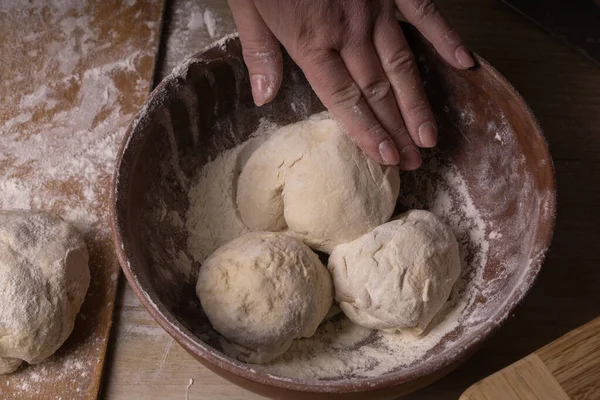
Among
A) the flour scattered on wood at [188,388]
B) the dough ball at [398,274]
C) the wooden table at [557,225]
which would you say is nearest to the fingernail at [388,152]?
the dough ball at [398,274]

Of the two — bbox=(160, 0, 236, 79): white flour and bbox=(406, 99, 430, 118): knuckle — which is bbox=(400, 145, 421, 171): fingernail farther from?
bbox=(160, 0, 236, 79): white flour

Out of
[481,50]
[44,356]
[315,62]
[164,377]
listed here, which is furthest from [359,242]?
[481,50]

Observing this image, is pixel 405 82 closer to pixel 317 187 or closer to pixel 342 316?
pixel 317 187

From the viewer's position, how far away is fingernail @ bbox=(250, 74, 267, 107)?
1.15 m

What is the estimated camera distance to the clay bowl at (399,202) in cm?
95

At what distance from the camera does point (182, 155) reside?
122cm

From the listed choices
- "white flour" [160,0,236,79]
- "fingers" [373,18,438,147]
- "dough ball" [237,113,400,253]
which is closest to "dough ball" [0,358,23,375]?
"dough ball" [237,113,400,253]

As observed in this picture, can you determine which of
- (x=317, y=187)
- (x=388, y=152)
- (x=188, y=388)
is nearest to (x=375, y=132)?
(x=388, y=152)

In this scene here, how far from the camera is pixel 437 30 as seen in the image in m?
1.14

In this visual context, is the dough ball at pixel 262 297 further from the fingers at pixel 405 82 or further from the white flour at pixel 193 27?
the white flour at pixel 193 27

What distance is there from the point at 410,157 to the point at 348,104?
0.51ft

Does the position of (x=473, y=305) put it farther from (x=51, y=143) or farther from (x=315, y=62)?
(x=51, y=143)

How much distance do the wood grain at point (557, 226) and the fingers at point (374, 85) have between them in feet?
1.33

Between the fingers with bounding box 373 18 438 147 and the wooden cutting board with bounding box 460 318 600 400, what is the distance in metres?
0.42
